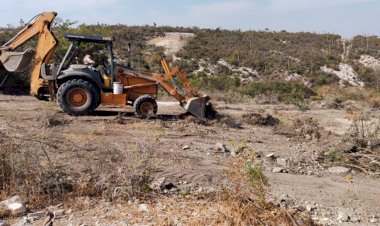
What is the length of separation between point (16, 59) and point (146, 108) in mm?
3376

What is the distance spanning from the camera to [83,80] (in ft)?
39.2

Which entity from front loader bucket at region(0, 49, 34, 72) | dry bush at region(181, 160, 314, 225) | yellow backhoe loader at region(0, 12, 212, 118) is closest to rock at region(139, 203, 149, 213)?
dry bush at region(181, 160, 314, 225)

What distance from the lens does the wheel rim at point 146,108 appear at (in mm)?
12000

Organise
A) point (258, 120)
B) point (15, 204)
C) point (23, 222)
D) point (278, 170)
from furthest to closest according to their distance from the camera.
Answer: point (258, 120) < point (278, 170) < point (15, 204) < point (23, 222)

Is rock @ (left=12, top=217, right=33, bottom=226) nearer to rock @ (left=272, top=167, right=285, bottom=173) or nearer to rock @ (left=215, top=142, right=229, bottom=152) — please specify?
rock @ (left=272, top=167, right=285, bottom=173)

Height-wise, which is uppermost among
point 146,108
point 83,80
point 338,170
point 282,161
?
point 83,80

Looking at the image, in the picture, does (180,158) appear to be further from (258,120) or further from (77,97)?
→ (258,120)

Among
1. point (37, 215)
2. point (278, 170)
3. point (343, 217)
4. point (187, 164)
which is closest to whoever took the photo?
Result: point (37, 215)

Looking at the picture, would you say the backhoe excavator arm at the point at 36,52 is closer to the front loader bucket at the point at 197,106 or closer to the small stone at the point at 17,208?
the front loader bucket at the point at 197,106

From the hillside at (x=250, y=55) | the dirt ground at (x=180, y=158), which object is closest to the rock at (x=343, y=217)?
the dirt ground at (x=180, y=158)

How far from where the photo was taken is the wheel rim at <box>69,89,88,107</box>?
11.8 m

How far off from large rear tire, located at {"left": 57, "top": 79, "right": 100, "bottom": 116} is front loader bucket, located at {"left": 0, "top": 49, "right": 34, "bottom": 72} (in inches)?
48.1

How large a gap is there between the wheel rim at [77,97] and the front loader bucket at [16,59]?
1.48 m

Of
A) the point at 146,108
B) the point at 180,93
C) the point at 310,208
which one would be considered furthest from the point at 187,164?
the point at 180,93
